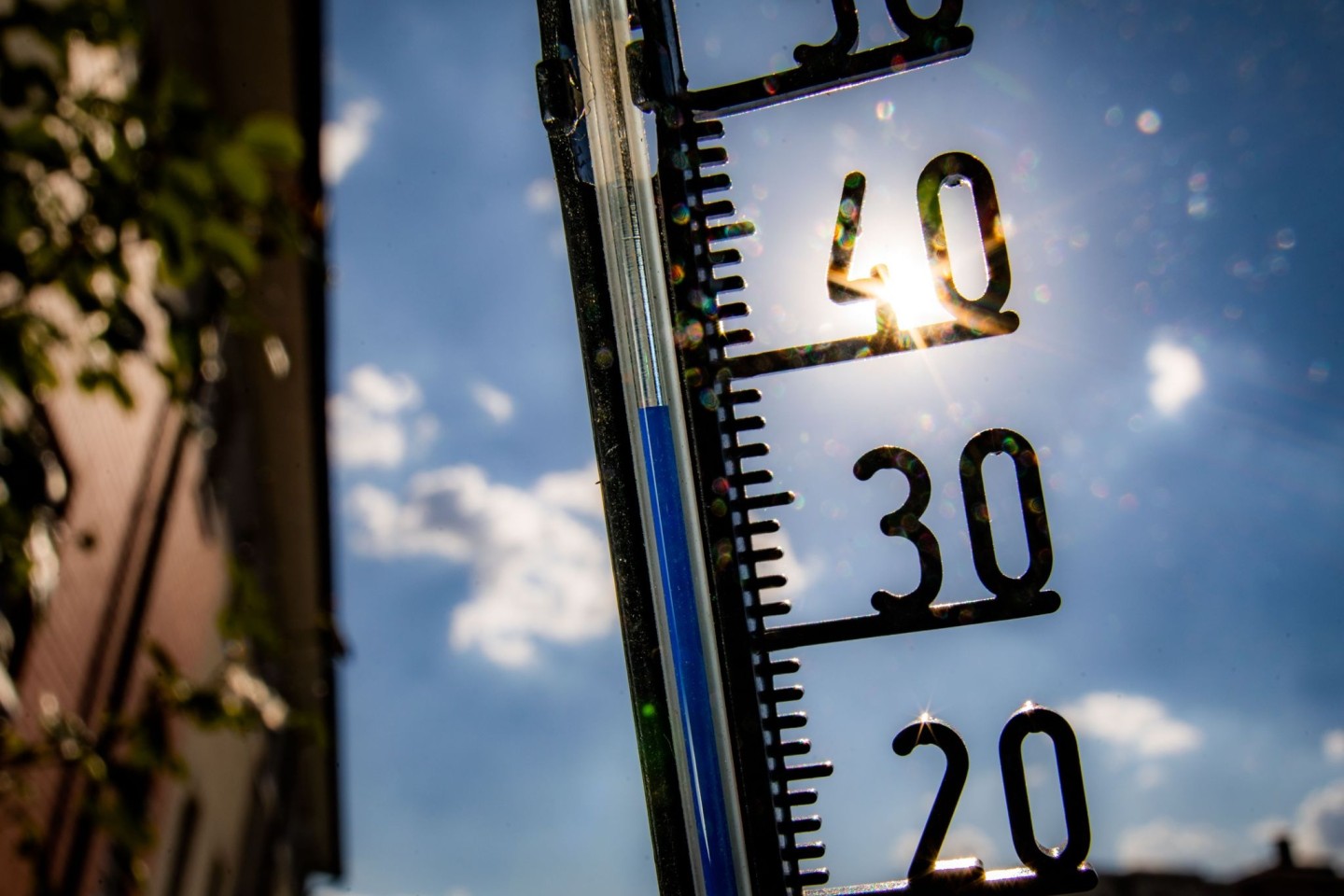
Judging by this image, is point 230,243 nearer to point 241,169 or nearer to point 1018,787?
point 241,169

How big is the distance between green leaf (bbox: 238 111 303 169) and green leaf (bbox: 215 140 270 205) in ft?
0.08

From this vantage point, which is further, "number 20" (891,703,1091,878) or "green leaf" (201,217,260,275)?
"number 20" (891,703,1091,878)

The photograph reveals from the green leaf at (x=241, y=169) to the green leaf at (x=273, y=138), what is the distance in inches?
0.9

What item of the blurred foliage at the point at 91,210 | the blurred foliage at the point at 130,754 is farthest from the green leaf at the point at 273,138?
the blurred foliage at the point at 130,754

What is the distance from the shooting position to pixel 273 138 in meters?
Answer: 1.24

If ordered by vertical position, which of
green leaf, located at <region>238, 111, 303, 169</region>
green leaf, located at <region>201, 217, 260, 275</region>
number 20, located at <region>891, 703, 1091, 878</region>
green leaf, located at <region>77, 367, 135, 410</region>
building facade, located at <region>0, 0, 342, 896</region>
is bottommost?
number 20, located at <region>891, 703, 1091, 878</region>

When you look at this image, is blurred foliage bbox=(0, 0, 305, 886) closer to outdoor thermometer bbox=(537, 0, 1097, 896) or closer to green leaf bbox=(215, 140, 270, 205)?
green leaf bbox=(215, 140, 270, 205)

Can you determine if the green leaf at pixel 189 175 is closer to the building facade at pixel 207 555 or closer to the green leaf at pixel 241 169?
the green leaf at pixel 241 169

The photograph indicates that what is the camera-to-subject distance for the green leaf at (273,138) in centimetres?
123

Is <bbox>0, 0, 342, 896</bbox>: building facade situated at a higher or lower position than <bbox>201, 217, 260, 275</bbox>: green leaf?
higher

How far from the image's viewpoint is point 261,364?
25.8 feet

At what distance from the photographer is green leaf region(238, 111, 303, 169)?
1.23m

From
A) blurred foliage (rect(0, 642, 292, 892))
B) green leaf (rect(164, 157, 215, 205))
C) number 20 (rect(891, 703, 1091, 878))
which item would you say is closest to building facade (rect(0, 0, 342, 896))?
blurred foliage (rect(0, 642, 292, 892))

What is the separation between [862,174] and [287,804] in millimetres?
11090
